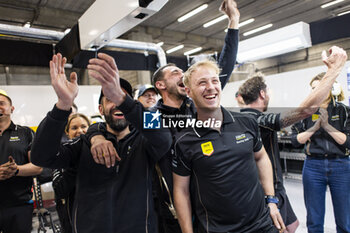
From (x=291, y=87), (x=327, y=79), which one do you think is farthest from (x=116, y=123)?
(x=291, y=87)

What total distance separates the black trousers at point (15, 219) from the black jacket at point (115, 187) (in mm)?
1295

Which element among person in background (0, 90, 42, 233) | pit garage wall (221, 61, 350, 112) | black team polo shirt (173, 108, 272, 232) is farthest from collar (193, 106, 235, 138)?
pit garage wall (221, 61, 350, 112)

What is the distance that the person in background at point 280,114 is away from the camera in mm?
1388

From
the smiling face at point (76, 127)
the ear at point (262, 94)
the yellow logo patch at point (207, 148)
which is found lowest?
the yellow logo patch at point (207, 148)

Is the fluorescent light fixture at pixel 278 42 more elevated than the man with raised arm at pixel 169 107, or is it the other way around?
the fluorescent light fixture at pixel 278 42

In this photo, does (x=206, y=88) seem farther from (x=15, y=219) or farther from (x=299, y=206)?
(x=299, y=206)

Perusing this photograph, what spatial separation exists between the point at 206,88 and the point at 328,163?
176cm

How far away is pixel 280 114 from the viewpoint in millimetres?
1579

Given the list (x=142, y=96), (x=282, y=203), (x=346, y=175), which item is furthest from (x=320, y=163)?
(x=142, y=96)

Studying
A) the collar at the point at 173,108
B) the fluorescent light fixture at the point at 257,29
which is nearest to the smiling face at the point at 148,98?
the collar at the point at 173,108

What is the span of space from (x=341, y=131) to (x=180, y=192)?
2.01 m

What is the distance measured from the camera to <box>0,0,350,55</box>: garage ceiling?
734cm

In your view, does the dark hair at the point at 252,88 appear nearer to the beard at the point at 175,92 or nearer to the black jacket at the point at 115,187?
the beard at the point at 175,92

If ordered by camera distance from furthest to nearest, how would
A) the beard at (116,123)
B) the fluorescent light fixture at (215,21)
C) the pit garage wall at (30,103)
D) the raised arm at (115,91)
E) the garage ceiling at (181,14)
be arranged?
the fluorescent light fixture at (215,21)
the garage ceiling at (181,14)
the pit garage wall at (30,103)
the beard at (116,123)
the raised arm at (115,91)
